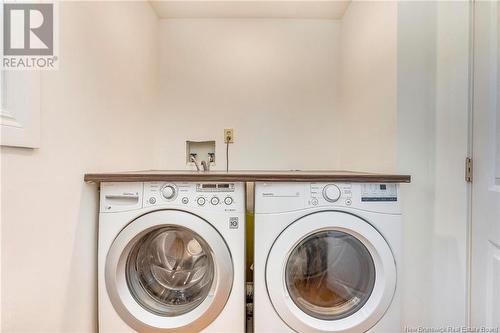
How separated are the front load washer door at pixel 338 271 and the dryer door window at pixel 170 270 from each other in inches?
13.3

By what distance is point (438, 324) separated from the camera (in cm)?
130

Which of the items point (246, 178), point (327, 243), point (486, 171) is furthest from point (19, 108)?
point (486, 171)

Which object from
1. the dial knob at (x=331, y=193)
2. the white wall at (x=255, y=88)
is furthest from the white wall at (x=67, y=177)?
the dial knob at (x=331, y=193)

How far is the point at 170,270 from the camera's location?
4.22 feet

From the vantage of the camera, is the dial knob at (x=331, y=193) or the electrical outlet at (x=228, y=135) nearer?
the dial knob at (x=331, y=193)

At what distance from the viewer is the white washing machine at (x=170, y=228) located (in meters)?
1.14

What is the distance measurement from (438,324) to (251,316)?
0.91 m

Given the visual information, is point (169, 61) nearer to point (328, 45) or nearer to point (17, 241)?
point (328, 45)

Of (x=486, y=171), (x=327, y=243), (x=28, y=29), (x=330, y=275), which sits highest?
(x=28, y=29)

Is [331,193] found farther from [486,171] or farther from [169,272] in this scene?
[169,272]

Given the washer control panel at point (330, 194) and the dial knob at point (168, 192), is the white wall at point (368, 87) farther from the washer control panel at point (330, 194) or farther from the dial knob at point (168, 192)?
the dial knob at point (168, 192)

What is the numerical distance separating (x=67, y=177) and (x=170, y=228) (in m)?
0.46

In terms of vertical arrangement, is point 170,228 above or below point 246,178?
below

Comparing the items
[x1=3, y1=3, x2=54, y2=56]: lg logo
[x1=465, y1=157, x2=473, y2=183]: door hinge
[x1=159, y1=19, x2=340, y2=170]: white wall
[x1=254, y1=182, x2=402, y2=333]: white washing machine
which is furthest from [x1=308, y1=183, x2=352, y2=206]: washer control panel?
[x1=3, y1=3, x2=54, y2=56]: lg logo
